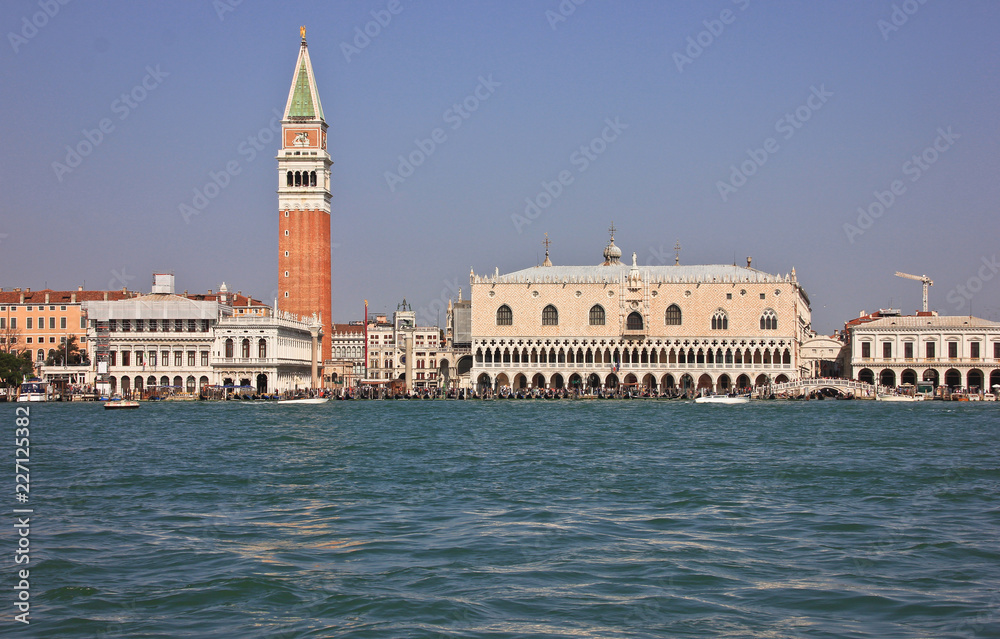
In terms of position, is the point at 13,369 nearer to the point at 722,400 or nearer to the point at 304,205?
the point at 304,205

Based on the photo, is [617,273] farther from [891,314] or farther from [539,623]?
[539,623]

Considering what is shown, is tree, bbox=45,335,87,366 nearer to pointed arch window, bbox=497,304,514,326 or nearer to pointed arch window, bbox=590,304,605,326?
pointed arch window, bbox=497,304,514,326

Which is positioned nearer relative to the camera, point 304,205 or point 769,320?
point 769,320

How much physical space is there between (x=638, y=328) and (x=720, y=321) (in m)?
5.53

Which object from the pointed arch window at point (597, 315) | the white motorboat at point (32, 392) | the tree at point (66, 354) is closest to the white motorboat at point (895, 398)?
the pointed arch window at point (597, 315)

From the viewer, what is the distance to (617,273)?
7562 centimetres

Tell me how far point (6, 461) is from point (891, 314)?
2997 inches

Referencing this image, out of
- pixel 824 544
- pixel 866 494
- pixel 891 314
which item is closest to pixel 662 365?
pixel 891 314

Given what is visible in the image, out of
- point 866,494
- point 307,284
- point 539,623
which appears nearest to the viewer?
point 539,623

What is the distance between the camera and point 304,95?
82.7 meters

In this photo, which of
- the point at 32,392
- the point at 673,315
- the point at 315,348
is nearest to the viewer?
the point at 32,392

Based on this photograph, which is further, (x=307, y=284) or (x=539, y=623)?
Answer: (x=307, y=284)

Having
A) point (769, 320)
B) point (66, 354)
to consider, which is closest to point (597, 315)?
point (769, 320)

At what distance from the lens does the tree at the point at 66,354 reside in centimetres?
7681
